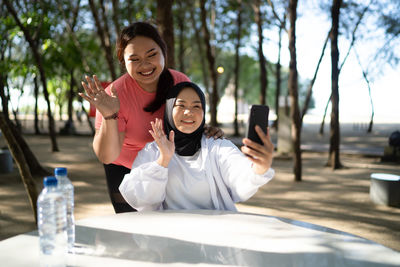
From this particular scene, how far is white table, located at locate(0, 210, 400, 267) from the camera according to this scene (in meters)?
1.51

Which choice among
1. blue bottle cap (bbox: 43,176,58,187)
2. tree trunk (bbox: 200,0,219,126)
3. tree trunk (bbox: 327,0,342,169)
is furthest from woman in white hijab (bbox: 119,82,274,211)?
tree trunk (bbox: 200,0,219,126)

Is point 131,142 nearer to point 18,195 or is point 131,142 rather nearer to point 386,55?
point 18,195

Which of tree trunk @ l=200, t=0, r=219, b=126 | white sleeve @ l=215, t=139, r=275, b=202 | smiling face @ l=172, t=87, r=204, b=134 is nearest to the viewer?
white sleeve @ l=215, t=139, r=275, b=202

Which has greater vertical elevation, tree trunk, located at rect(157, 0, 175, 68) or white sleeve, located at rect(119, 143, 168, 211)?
tree trunk, located at rect(157, 0, 175, 68)

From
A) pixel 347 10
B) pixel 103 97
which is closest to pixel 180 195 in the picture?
pixel 103 97

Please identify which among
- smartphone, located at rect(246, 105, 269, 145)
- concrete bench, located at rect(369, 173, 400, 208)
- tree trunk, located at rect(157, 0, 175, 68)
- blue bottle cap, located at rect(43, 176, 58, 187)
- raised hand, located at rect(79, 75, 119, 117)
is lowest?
concrete bench, located at rect(369, 173, 400, 208)

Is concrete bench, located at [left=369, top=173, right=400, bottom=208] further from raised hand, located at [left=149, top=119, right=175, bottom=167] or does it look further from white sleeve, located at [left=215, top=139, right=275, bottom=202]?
raised hand, located at [left=149, top=119, right=175, bottom=167]

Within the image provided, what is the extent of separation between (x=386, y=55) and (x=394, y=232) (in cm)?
1996

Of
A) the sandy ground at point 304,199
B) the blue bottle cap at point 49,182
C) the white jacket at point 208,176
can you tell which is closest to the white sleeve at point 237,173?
the white jacket at point 208,176

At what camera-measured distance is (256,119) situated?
174 cm

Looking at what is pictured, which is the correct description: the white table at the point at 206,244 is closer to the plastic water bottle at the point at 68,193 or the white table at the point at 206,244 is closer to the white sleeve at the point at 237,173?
the plastic water bottle at the point at 68,193

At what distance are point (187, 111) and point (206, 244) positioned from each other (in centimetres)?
90

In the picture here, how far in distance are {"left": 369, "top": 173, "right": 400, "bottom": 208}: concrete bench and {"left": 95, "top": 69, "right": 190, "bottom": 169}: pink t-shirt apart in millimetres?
4576

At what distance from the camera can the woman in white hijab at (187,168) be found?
216cm
